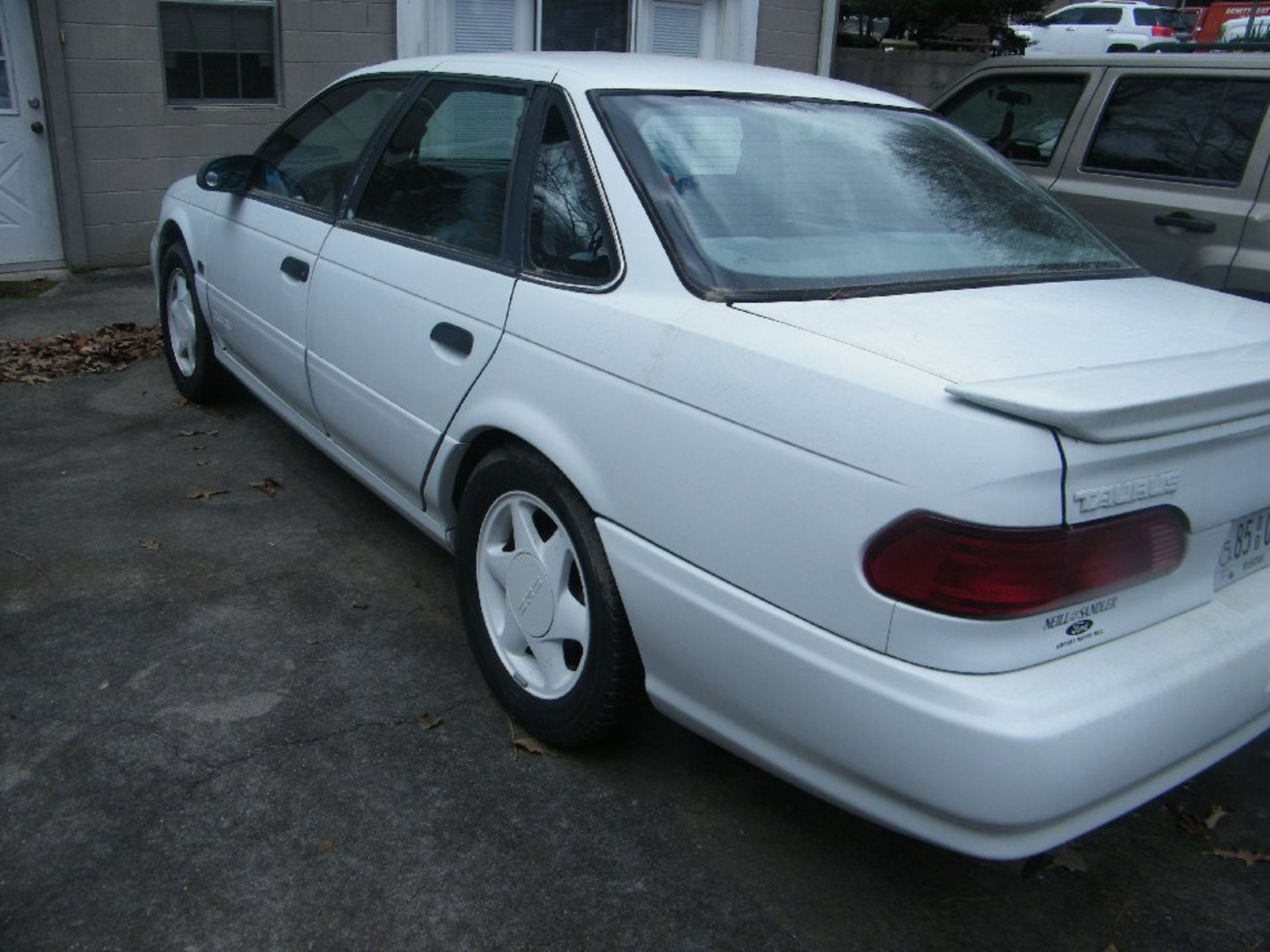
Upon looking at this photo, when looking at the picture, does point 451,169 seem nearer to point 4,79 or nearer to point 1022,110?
point 1022,110

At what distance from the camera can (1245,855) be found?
109 inches

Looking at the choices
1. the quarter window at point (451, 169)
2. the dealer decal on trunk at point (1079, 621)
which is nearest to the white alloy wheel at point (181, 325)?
the quarter window at point (451, 169)

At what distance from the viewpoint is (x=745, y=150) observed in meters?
2.98

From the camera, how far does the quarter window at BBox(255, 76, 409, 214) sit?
3949mm

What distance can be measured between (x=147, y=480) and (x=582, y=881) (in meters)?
3.01

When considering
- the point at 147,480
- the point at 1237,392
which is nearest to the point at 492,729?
the point at 1237,392

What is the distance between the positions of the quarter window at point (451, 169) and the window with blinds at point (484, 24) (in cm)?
601

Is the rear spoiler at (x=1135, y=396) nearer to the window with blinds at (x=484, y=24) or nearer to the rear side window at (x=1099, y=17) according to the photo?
the window with blinds at (x=484, y=24)

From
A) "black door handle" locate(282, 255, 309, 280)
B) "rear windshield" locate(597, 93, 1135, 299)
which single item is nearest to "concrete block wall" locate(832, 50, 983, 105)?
"black door handle" locate(282, 255, 309, 280)

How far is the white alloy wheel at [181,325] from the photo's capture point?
17.5 ft

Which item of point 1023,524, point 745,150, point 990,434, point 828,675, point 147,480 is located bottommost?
point 147,480

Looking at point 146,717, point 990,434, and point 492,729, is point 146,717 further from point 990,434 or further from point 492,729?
point 990,434

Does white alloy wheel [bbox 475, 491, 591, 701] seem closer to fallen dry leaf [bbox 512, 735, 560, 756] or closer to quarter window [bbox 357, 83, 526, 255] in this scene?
fallen dry leaf [bbox 512, 735, 560, 756]

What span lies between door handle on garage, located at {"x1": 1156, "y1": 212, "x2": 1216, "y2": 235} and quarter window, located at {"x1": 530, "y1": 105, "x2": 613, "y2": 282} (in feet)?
11.2
